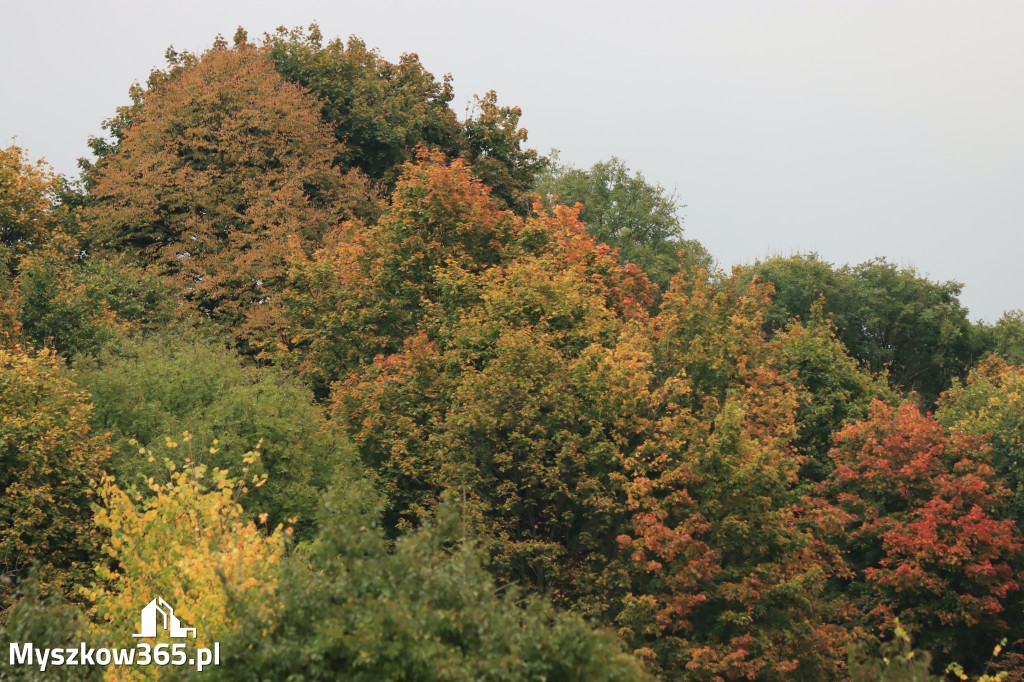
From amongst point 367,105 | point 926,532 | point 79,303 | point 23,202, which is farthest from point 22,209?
point 926,532

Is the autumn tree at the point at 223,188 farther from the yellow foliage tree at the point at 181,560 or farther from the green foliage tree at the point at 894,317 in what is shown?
the green foliage tree at the point at 894,317

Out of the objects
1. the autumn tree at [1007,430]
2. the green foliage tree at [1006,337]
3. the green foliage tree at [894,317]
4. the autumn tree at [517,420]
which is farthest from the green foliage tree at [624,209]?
the autumn tree at [517,420]

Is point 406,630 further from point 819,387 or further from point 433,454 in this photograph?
point 819,387

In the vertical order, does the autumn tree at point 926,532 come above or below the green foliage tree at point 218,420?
below

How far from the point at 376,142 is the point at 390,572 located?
128 ft

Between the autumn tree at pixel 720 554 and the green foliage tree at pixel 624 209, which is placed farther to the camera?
the green foliage tree at pixel 624 209

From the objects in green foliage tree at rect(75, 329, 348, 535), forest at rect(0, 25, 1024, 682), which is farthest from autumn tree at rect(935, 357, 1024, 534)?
green foliage tree at rect(75, 329, 348, 535)

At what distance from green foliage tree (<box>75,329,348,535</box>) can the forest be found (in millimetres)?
107

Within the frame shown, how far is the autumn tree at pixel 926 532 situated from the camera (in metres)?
31.2

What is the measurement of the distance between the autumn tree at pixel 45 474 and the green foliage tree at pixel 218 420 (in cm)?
118

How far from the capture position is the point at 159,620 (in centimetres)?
1633

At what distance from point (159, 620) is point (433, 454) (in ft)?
36.8

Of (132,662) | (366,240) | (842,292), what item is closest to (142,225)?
(366,240)

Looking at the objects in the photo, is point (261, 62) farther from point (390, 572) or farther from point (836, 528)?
point (390, 572)
